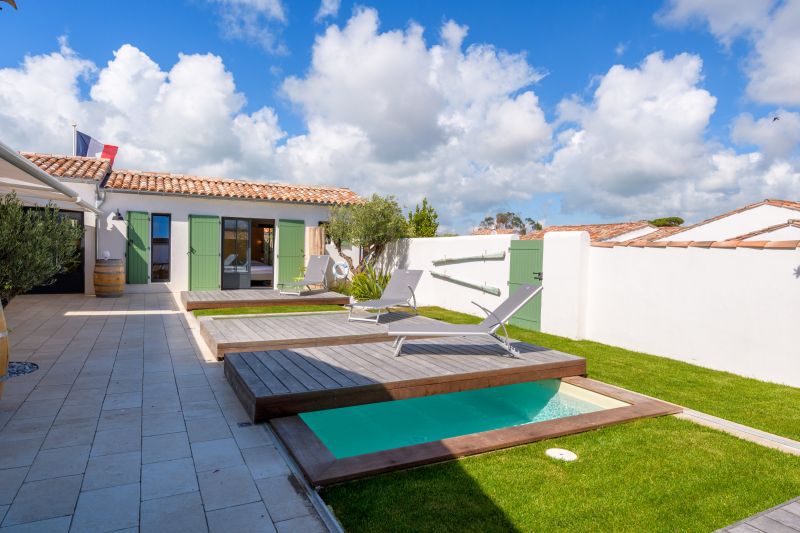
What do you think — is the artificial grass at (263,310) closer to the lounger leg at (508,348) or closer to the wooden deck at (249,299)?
the wooden deck at (249,299)

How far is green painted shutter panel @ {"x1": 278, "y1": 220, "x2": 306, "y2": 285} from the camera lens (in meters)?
14.7

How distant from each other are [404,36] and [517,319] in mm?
7706

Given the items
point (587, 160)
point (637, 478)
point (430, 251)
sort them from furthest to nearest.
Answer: point (587, 160)
point (430, 251)
point (637, 478)

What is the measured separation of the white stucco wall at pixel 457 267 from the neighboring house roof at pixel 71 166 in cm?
881

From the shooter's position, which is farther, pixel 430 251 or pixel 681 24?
pixel 430 251

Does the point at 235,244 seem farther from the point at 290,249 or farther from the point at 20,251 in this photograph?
the point at 20,251

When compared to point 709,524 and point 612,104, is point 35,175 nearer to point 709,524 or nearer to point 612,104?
point 709,524

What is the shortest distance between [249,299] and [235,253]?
4.24 meters

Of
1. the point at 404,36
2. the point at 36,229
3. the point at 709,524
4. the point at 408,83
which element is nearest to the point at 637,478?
the point at 709,524

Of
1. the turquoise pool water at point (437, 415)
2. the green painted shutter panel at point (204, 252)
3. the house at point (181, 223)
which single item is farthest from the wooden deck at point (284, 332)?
the house at point (181, 223)

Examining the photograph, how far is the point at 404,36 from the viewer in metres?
11.6

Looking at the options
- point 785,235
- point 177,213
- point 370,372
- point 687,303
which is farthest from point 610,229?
point 370,372

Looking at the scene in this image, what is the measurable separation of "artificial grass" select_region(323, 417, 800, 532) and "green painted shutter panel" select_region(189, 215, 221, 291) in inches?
485

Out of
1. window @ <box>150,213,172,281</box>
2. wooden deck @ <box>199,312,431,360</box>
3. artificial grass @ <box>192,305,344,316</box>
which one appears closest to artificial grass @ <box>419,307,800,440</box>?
Result: wooden deck @ <box>199,312,431,360</box>
